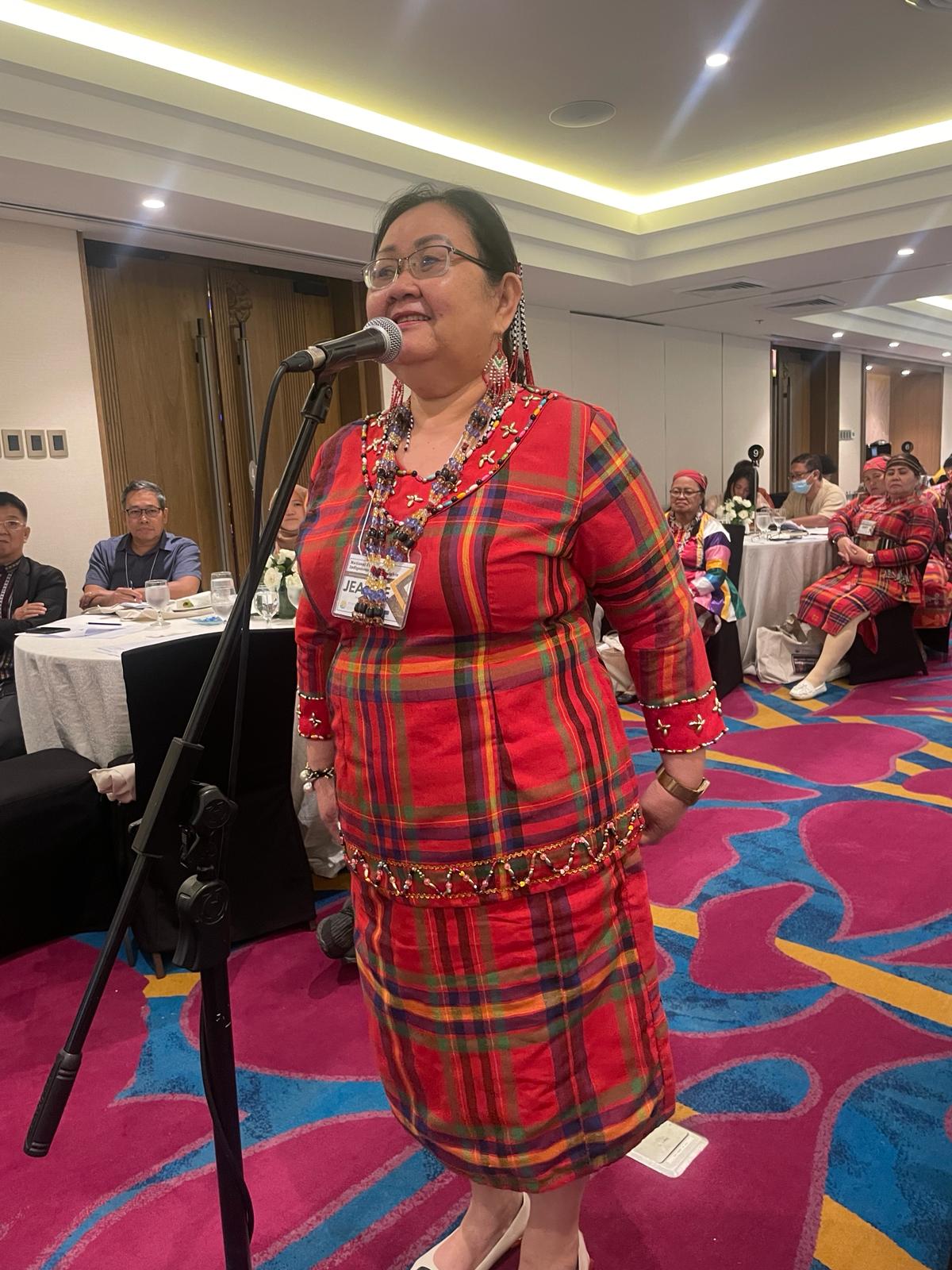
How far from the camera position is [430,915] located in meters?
1.09

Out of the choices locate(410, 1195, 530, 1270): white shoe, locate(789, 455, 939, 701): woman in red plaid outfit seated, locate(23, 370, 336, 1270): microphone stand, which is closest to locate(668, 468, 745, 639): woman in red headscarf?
locate(789, 455, 939, 701): woman in red plaid outfit seated

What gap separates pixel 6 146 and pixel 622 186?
433 cm

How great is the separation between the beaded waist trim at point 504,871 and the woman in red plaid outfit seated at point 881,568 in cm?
423

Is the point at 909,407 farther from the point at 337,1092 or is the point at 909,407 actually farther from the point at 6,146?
the point at 337,1092

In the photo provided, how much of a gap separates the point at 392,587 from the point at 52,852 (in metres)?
1.94

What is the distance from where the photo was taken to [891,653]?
521 centimetres

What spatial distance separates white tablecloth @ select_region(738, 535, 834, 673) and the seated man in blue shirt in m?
3.05

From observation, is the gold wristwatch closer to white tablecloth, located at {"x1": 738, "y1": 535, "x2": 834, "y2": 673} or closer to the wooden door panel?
white tablecloth, located at {"x1": 738, "y1": 535, "x2": 834, "y2": 673}

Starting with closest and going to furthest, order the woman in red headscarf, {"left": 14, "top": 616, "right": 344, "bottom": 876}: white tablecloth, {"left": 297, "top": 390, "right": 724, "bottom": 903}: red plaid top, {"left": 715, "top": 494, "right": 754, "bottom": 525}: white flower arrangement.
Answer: {"left": 297, "top": 390, "right": 724, "bottom": 903}: red plaid top, {"left": 14, "top": 616, "right": 344, "bottom": 876}: white tablecloth, the woman in red headscarf, {"left": 715, "top": 494, "right": 754, "bottom": 525}: white flower arrangement

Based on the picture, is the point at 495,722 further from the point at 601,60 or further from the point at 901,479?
the point at 901,479

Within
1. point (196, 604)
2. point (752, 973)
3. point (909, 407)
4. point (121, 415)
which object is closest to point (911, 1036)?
point (752, 973)

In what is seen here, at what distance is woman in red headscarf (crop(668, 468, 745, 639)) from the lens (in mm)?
4562

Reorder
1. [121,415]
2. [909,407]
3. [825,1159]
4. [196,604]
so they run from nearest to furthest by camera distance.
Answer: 1. [825,1159]
2. [196,604]
3. [121,415]
4. [909,407]

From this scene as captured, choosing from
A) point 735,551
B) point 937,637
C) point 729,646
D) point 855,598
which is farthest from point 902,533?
point 729,646
